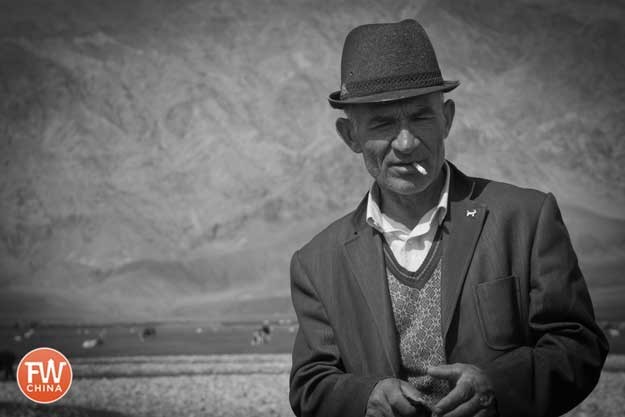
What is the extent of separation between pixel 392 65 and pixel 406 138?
5.8 inches

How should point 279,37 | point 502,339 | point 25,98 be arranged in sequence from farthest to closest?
1. point 25,98
2. point 279,37
3. point 502,339

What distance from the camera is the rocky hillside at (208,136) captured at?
10867 mm

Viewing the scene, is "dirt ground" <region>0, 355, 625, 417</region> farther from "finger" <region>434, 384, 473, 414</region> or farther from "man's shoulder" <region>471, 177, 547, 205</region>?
"finger" <region>434, 384, 473, 414</region>

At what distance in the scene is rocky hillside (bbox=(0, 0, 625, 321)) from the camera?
1087cm

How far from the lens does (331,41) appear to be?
11227 mm

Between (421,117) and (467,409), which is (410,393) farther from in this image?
(421,117)

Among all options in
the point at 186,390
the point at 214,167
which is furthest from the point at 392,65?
the point at 214,167

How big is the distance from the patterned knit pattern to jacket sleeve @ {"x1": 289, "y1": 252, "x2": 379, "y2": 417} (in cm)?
10

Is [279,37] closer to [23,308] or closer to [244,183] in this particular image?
[244,183]

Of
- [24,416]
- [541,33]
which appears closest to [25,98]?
[24,416]

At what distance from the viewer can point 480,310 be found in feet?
4.97

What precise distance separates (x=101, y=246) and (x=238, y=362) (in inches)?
148

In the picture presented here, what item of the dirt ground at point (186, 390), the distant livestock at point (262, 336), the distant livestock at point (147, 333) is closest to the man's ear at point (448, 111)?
the dirt ground at point (186, 390)

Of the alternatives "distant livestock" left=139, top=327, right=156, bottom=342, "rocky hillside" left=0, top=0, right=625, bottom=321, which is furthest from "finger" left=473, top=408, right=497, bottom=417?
"distant livestock" left=139, top=327, right=156, bottom=342
